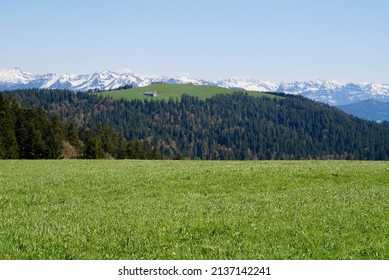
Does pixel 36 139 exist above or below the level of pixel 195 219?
below

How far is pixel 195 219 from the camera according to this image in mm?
16531

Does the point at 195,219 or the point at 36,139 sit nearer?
the point at 195,219

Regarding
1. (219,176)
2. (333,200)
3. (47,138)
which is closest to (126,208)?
(333,200)

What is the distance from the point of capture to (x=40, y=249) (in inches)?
493

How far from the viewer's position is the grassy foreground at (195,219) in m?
12.6

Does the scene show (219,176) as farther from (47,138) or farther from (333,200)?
(47,138)

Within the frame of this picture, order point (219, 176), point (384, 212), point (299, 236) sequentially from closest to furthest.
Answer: point (299, 236), point (384, 212), point (219, 176)

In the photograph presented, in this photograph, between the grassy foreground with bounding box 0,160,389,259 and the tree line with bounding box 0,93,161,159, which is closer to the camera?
the grassy foreground with bounding box 0,160,389,259

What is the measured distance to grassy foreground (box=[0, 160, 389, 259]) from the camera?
12554 mm

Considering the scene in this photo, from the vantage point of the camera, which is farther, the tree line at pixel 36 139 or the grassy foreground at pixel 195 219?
the tree line at pixel 36 139

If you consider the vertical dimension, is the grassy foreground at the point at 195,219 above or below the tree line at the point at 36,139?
above

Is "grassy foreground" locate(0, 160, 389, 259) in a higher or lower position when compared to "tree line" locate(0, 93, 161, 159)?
higher
